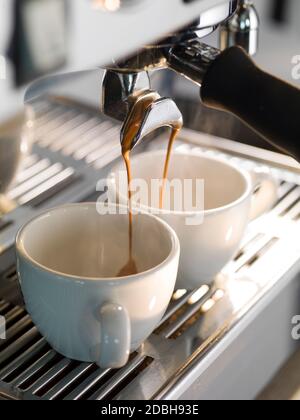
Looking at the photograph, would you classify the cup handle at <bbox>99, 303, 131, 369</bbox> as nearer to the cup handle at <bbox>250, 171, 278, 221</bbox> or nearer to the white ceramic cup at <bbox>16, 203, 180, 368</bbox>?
the white ceramic cup at <bbox>16, 203, 180, 368</bbox>

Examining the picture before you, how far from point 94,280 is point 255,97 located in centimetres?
15

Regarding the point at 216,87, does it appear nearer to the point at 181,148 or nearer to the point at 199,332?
the point at 199,332

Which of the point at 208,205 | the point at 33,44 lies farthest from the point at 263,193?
the point at 33,44

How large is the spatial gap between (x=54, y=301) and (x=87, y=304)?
0.9 inches

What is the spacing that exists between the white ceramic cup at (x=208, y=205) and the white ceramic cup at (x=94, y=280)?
0.09 ft

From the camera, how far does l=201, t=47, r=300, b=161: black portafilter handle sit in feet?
1.73

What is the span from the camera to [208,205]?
2.46 feet

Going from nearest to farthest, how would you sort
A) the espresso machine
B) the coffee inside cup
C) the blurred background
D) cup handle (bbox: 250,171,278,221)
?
the blurred background
the espresso machine
the coffee inside cup
cup handle (bbox: 250,171,278,221)

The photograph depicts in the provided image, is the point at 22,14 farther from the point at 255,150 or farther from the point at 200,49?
the point at 255,150

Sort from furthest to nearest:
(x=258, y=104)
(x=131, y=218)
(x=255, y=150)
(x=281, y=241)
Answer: (x=255, y=150), (x=281, y=241), (x=131, y=218), (x=258, y=104)

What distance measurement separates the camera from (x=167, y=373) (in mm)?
606

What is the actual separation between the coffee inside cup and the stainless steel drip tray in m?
0.05

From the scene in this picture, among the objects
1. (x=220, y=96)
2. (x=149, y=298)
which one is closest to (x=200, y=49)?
(x=220, y=96)

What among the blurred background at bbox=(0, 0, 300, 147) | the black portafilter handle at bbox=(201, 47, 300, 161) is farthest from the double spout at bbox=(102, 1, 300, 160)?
the blurred background at bbox=(0, 0, 300, 147)
